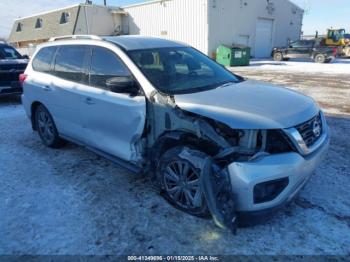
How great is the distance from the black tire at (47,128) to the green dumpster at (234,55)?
1721 cm

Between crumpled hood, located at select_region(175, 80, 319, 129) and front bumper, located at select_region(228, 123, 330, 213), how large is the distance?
31 centimetres

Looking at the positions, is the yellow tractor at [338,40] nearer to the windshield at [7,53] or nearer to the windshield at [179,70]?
the windshield at [7,53]

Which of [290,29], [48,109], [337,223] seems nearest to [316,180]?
[337,223]

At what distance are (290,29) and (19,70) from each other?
27794 millimetres

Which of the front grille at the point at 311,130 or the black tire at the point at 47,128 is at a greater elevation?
the front grille at the point at 311,130

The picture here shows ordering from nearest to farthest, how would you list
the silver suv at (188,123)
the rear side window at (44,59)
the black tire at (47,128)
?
the silver suv at (188,123) → the rear side window at (44,59) → the black tire at (47,128)

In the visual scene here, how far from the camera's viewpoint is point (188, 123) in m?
2.98

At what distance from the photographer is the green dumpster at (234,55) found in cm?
2067

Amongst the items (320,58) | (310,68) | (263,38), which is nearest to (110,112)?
(310,68)

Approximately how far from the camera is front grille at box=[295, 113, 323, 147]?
2889 millimetres

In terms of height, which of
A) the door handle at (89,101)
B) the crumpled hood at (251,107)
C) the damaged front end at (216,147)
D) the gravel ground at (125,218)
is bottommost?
the gravel ground at (125,218)

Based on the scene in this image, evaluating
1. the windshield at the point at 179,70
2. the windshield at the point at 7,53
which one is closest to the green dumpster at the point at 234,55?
the windshield at the point at 7,53

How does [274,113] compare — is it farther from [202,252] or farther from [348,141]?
[348,141]

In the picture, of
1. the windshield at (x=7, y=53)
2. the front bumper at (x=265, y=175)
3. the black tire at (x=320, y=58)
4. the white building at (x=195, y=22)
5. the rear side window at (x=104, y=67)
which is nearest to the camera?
the front bumper at (x=265, y=175)
